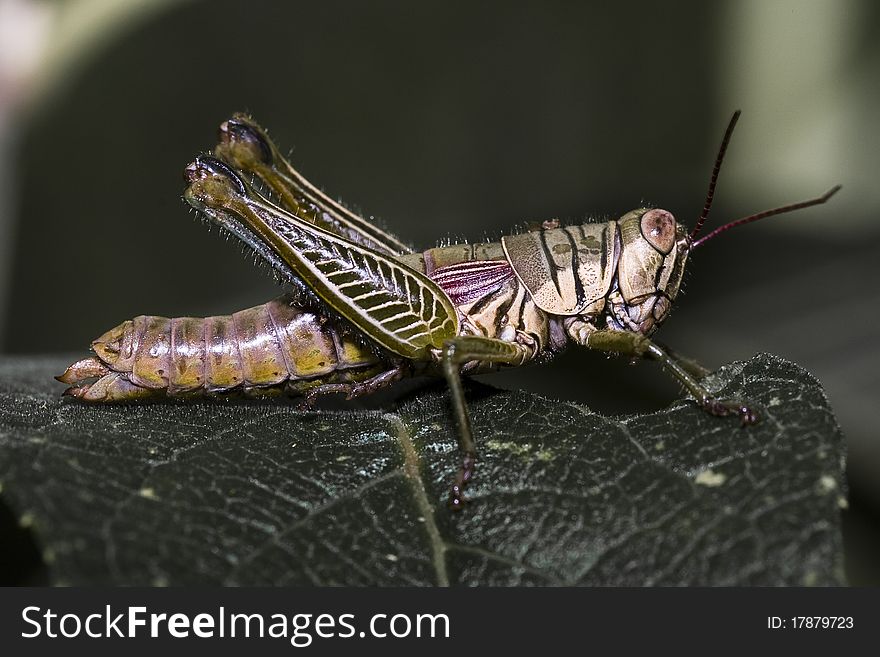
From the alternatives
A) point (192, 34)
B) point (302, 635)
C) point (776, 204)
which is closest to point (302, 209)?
point (192, 34)

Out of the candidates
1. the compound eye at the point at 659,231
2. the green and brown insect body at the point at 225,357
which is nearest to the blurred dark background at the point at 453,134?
the compound eye at the point at 659,231

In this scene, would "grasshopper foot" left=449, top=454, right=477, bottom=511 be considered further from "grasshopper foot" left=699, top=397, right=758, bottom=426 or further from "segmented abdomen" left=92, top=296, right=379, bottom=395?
"segmented abdomen" left=92, top=296, right=379, bottom=395

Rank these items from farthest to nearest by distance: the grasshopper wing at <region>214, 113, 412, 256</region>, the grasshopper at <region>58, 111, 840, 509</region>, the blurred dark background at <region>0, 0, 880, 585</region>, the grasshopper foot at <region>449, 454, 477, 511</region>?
the blurred dark background at <region>0, 0, 880, 585</region> < the grasshopper wing at <region>214, 113, 412, 256</region> < the grasshopper at <region>58, 111, 840, 509</region> < the grasshopper foot at <region>449, 454, 477, 511</region>

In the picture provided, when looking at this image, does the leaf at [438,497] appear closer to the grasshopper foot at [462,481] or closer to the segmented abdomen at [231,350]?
the grasshopper foot at [462,481]

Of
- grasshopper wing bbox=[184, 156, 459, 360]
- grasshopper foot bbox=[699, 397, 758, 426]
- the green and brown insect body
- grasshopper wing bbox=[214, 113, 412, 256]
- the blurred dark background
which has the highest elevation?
the blurred dark background

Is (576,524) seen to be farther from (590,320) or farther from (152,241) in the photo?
(152,241)

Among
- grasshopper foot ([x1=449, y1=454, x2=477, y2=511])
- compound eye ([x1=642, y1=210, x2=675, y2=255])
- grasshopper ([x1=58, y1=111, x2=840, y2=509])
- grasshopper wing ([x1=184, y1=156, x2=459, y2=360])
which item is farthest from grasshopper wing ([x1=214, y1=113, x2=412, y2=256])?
grasshopper foot ([x1=449, y1=454, x2=477, y2=511])

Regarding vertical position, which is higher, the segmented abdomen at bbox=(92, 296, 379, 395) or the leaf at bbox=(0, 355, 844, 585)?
the segmented abdomen at bbox=(92, 296, 379, 395)
